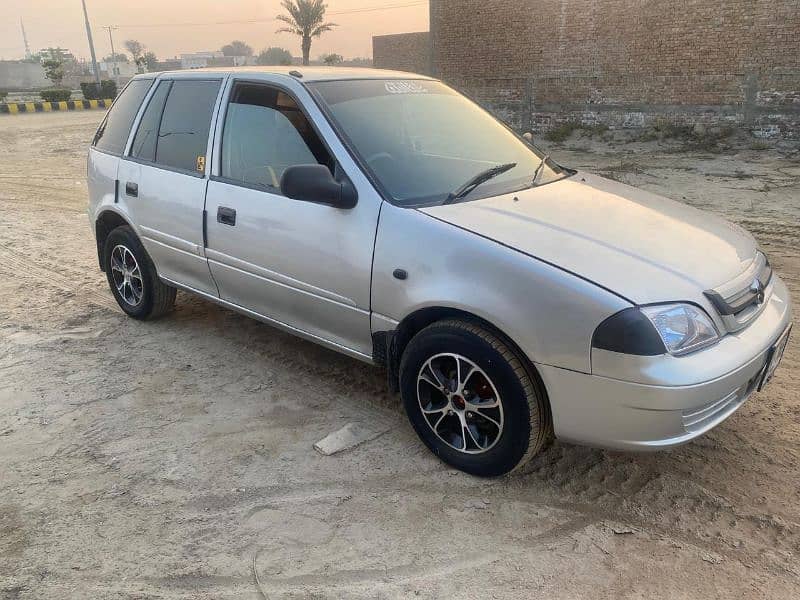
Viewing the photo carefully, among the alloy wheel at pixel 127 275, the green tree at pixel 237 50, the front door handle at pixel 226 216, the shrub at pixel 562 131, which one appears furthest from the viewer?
the green tree at pixel 237 50

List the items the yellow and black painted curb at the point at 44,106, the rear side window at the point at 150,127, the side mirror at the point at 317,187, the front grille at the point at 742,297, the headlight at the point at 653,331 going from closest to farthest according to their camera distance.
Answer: the headlight at the point at 653,331 → the front grille at the point at 742,297 → the side mirror at the point at 317,187 → the rear side window at the point at 150,127 → the yellow and black painted curb at the point at 44,106

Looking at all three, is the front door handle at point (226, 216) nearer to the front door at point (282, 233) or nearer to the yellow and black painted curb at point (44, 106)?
the front door at point (282, 233)

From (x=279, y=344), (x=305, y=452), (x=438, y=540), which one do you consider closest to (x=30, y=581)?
(x=305, y=452)

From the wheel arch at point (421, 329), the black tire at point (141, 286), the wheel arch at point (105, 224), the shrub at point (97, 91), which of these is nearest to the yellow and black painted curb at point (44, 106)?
the shrub at point (97, 91)

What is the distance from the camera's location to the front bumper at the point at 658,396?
247 cm

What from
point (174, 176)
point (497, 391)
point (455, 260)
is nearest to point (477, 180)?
point (455, 260)

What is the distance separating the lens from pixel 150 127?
4.62m

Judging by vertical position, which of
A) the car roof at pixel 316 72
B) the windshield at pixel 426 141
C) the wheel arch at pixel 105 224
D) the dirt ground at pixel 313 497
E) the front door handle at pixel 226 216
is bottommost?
the dirt ground at pixel 313 497

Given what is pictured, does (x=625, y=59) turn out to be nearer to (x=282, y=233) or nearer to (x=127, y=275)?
(x=127, y=275)

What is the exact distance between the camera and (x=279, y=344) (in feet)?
15.3

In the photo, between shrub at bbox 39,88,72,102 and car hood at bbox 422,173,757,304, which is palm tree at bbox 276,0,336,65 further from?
car hood at bbox 422,173,757,304

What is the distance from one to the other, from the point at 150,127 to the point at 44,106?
1232 inches

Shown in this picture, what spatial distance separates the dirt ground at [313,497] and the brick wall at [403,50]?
2315 cm

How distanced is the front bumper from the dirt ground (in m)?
0.43
